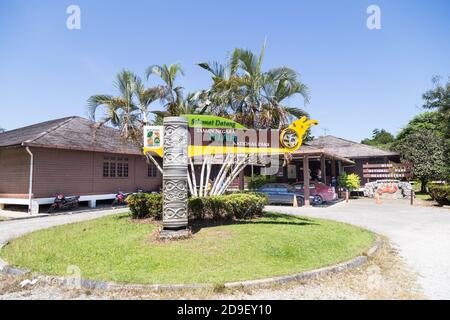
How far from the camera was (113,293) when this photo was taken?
4535 millimetres

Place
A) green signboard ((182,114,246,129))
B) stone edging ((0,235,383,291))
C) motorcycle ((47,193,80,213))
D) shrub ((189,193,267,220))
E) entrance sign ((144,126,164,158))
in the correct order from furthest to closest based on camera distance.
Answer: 1. motorcycle ((47,193,80,213))
2. shrub ((189,193,267,220))
3. green signboard ((182,114,246,129))
4. entrance sign ((144,126,164,158))
5. stone edging ((0,235,383,291))

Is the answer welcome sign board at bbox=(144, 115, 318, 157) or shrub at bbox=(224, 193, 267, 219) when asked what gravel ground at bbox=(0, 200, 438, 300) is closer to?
welcome sign board at bbox=(144, 115, 318, 157)

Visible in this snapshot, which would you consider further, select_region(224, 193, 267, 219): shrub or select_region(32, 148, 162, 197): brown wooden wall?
select_region(32, 148, 162, 197): brown wooden wall

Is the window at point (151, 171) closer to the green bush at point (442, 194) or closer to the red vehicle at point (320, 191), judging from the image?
the red vehicle at point (320, 191)

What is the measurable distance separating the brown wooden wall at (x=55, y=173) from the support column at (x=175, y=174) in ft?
34.7

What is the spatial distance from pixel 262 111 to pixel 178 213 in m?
5.09

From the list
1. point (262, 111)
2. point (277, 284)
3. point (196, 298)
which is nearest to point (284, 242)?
point (277, 284)

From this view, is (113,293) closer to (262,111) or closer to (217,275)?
(217,275)

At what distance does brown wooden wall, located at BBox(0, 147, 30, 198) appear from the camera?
605 inches

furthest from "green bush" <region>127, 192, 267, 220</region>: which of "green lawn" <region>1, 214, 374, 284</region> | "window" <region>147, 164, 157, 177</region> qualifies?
"window" <region>147, 164, 157, 177</region>

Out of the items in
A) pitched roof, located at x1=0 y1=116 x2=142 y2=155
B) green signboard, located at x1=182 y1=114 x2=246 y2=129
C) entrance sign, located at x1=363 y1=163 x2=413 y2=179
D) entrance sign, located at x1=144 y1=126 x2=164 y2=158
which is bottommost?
entrance sign, located at x1=363 y1=163 x2=413 y2=179

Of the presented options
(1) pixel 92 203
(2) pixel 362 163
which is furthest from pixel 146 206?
(2) pixel 362 163

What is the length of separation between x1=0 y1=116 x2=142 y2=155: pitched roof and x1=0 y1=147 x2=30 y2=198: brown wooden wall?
63 cm

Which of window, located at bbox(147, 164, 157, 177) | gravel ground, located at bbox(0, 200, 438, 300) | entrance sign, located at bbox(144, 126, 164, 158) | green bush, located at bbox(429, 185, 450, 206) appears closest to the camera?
gravel ground, located at bbox(0, 200, 438, 300)
